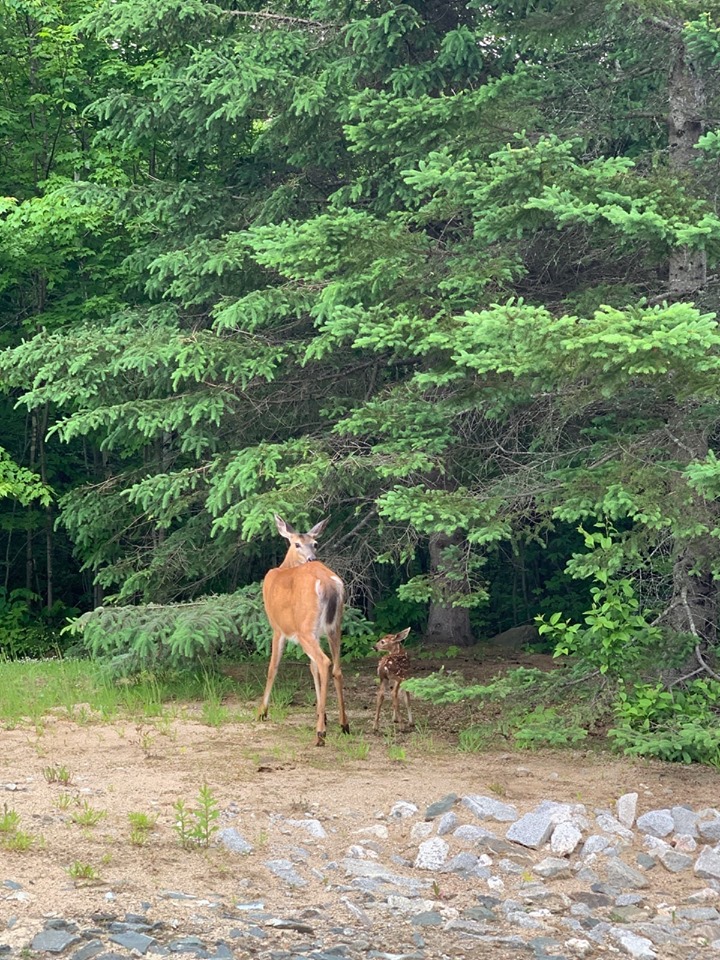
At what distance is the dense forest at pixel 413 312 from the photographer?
8922 mm

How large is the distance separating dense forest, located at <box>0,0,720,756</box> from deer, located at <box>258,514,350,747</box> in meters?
0.52

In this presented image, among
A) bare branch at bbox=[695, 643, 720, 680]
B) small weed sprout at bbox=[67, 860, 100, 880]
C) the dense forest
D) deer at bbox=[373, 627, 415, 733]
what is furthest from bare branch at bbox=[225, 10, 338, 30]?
small weed sprout at bbox=[67, 860, 100, 880]

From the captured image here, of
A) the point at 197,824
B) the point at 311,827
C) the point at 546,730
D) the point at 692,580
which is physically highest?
the point at 692,580

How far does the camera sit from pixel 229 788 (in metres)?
8.15

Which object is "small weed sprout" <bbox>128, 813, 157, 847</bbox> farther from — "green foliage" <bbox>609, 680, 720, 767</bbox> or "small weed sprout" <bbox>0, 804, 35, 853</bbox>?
"green foliage" <bbox>609, 680, 720, 767</bbox>

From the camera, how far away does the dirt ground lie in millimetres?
6246

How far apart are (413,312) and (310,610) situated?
2634mm

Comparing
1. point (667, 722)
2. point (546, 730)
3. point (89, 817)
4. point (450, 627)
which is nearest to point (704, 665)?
point (667, 722)

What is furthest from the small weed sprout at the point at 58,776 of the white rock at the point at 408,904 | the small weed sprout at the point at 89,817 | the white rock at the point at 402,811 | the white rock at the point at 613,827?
the white rock at the point at 613,827

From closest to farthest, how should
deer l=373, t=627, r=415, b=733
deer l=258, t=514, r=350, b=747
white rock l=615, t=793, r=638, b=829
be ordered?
white rock l=615, t=793, r=638, b=829
deer l=258, t=514, r=350, b=747
deer l=373, t=627, r=415, b=733

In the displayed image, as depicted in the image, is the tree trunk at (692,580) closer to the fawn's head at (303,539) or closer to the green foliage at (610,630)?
the green foliage at (610,630)

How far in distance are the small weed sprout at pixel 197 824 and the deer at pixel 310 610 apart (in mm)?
2412

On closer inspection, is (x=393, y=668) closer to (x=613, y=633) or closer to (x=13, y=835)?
(x=613, y=633)

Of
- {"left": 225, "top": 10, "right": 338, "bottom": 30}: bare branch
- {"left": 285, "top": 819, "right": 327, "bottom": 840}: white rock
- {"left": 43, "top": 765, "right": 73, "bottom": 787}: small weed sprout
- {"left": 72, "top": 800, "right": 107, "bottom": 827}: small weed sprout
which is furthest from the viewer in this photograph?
{"left": 225, "top": 10, "right": 338, "bottom": 30}: bare branch
